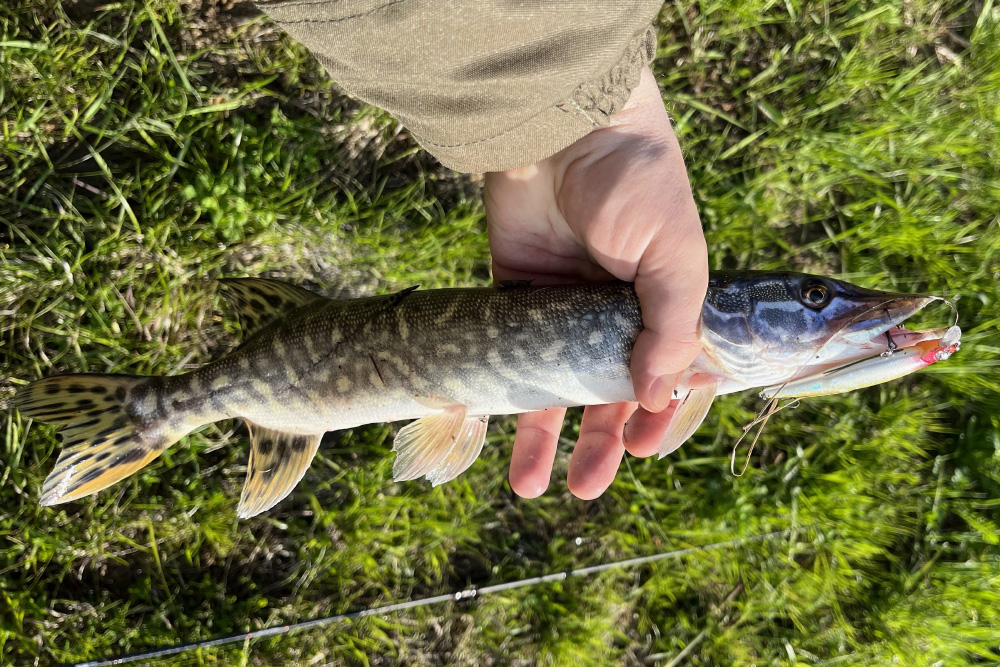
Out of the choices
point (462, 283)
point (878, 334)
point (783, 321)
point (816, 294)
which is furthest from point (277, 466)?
point (878, 334)

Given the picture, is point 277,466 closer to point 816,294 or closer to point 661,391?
point 661,391

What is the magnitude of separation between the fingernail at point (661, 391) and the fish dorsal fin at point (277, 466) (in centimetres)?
119

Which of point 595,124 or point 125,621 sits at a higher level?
point 595,124

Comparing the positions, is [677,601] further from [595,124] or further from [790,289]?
[595,124]

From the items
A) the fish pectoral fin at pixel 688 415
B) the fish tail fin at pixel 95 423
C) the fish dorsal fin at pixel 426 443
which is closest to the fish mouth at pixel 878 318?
the fish pectoral fin at pixel 688 415

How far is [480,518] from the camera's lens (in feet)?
9.43

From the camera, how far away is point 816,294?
200cm

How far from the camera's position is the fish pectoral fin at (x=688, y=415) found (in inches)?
81.3

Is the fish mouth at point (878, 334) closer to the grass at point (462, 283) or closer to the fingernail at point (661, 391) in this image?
the fingernail at point (661, 391)

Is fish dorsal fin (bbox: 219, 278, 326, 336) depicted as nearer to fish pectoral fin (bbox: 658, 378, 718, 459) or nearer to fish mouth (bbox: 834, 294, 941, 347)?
fish pectoral fin (bbox: 658, 378, 718, 459)

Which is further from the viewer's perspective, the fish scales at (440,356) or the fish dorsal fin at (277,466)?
the fish dorsal fin at (277,466)

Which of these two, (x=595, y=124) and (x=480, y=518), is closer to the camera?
(x=595, y=124)

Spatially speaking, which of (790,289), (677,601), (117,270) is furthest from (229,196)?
(677,601)

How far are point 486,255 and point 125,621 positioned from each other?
219 cm
